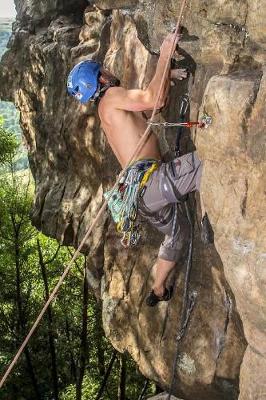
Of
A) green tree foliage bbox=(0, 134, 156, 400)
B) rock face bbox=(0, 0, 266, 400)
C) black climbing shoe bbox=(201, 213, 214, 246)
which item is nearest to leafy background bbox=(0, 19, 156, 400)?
green tree foliage bbox=(0, 134, 156, 400)

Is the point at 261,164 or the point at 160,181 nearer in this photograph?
the point at 261,164

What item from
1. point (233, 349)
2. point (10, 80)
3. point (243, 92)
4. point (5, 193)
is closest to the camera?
point (243, 92)

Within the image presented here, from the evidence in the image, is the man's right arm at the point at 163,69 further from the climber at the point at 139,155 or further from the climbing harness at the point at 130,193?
the climbing harness at the point at 130,193

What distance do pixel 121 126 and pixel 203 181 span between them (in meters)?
1.10

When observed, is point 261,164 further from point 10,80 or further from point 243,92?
point 10,80

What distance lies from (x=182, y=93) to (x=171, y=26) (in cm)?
86

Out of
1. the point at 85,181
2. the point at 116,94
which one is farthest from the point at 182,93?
the point at 85,181

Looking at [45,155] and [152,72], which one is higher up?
[152,72]

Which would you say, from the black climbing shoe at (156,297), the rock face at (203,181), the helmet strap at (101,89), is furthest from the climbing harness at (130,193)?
the black climbing shoe at (156,297)

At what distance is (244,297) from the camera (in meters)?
4.28

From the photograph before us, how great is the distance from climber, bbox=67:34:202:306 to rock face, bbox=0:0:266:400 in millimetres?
442

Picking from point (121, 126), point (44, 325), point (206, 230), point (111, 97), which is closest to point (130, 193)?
point (121, 126)

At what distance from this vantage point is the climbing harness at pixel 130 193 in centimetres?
499

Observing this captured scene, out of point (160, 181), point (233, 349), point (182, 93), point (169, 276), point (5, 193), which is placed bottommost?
point (5, 193)
